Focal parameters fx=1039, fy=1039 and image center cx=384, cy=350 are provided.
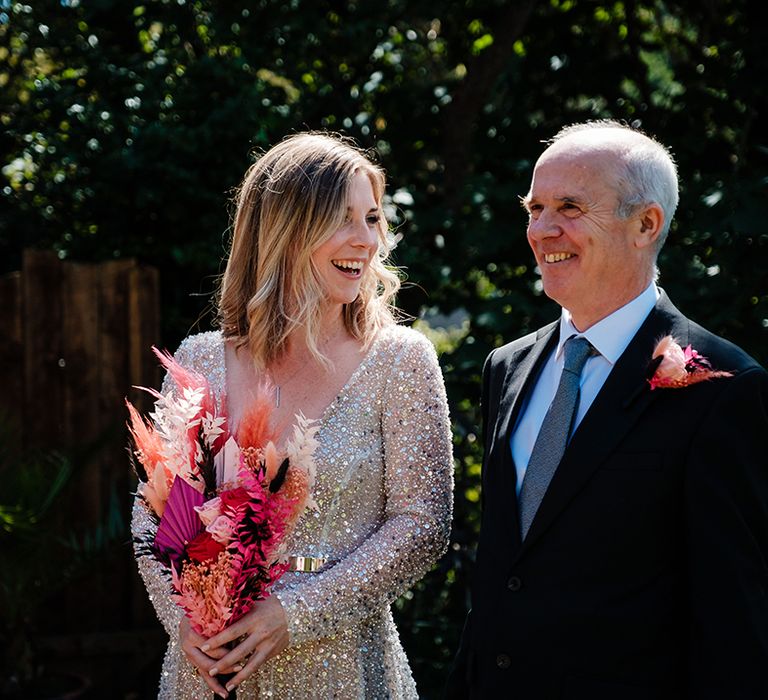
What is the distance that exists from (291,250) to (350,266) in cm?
17

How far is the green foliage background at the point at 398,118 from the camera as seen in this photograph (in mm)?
5082

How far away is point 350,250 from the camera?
2904 millimetres

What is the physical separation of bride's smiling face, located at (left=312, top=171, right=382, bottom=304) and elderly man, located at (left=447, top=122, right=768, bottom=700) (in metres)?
0.56

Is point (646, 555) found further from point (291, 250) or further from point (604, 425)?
point (291, 250)

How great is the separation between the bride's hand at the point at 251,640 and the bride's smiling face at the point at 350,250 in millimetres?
873

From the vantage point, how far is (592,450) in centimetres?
227

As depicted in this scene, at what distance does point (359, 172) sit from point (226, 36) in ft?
9.41

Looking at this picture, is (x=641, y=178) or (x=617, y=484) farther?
(x=641, y=178)

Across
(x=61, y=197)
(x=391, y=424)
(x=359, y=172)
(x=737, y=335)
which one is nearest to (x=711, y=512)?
(x=391, y=424)

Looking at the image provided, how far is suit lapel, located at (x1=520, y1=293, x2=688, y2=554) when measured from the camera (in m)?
2.26

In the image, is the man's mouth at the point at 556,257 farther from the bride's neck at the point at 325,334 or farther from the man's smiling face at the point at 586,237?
the bride's neck at the point at 325,334

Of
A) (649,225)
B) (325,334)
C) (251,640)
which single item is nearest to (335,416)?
(325,334)

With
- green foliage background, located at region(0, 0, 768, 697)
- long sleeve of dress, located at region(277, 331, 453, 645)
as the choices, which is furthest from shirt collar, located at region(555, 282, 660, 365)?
green foliage background, located at region(0, 0, 768, 697)

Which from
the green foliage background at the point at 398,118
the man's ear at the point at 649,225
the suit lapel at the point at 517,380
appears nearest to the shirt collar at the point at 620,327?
the man's ear at the point at 649,225
